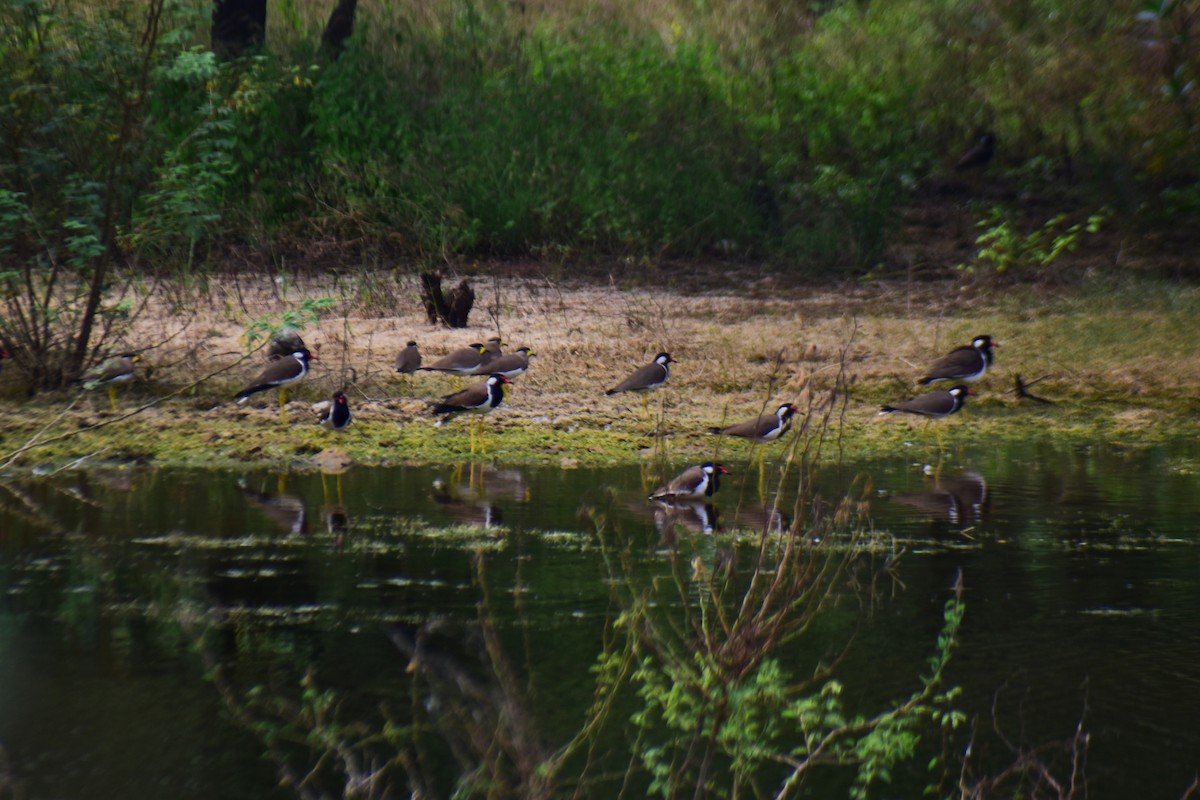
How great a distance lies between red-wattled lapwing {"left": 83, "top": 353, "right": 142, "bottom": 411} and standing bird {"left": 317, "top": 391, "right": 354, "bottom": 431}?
166cm

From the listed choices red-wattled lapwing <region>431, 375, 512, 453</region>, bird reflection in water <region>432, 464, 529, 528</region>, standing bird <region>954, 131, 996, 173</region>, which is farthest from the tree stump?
standing bird <region>954, 131, 996, 173</region>

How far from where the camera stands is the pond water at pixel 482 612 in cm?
549

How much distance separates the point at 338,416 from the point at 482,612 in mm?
4917

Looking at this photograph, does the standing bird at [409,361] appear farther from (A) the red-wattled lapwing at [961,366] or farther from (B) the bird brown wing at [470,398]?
(A) the red-wattled lapwing at [961,366]

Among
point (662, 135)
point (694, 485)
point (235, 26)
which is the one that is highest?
point (235, 26)

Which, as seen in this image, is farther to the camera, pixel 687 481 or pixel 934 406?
pixel 934 406

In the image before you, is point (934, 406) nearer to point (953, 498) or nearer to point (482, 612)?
point (953, 498)

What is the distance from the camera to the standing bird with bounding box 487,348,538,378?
512 inches

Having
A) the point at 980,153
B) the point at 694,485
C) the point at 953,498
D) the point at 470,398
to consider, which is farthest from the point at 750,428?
the point at 980,153

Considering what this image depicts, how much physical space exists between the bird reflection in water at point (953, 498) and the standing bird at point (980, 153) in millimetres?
10952

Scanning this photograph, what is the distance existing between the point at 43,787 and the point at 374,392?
8295mm

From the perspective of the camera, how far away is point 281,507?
9781 millimetres

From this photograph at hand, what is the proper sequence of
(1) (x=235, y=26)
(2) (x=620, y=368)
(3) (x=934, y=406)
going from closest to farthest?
(3) (x=934, y=406) → (2) (x=620, y=368) → (1) (x=235, y=26)

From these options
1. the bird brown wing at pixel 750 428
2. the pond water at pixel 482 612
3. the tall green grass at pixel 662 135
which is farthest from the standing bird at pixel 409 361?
the tall green grass at pixel 662 135
